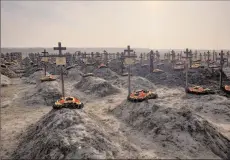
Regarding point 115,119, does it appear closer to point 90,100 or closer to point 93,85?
point 90,100

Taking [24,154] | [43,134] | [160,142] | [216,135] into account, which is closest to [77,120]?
[43,134]

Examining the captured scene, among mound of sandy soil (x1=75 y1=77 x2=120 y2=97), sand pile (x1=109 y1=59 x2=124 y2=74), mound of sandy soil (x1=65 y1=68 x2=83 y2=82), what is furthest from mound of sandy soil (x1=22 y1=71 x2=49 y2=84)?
sand pile (x1=109 y1=59 x2=124 y2=74)

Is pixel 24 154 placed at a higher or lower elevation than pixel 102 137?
lower

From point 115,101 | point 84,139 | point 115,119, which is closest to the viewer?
point 84,139

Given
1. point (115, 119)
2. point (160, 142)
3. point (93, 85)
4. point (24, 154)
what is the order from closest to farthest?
1. point (24, 154)
2. point (160, 142)
3. point (115, 119)
4. point (93, 85)

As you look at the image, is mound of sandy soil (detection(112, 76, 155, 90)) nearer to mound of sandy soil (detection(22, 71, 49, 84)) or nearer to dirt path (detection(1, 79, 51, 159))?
mound of sandy soil (detection(22, 71, 49, 84))

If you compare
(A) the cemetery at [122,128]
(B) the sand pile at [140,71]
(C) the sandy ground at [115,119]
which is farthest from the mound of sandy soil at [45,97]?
(B) the sand pile at [140,71]

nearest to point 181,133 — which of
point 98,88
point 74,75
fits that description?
point 98,88

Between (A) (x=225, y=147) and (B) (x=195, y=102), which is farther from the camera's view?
(B) (x=195, y=102)
